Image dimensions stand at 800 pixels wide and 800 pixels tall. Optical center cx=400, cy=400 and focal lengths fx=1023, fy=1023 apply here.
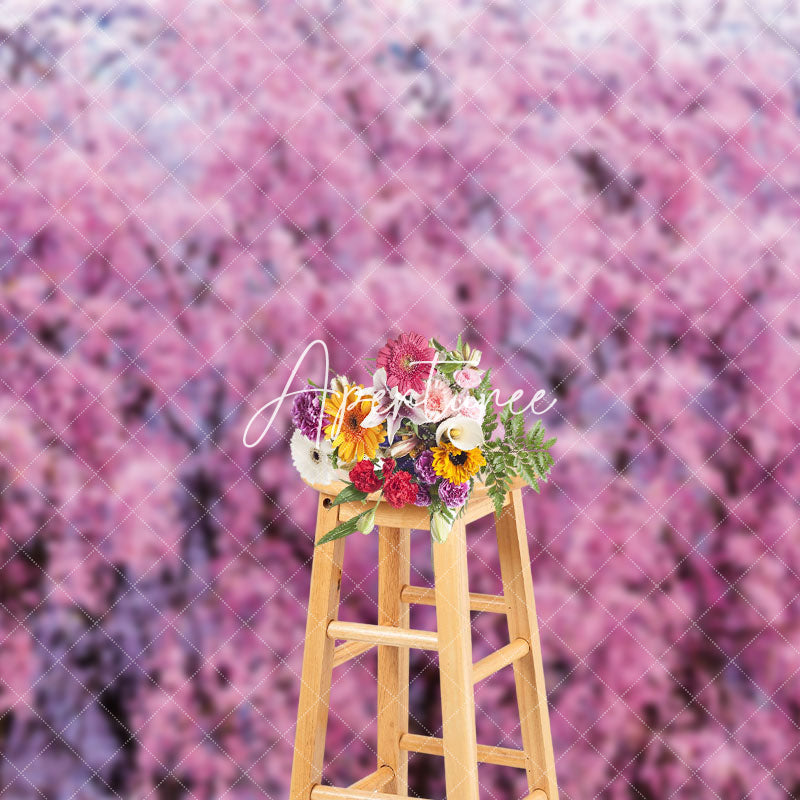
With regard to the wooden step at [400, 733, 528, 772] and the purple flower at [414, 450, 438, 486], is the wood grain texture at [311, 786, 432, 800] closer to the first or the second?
the wooden step at [400, 733, 528, 772]

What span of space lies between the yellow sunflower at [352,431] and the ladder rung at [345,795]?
0.43 metres

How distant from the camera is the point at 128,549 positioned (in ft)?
5.70

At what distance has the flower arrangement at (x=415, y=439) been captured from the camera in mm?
1210

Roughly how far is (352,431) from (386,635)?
0.86 ft

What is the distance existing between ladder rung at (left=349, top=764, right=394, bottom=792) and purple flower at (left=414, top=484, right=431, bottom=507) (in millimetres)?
518

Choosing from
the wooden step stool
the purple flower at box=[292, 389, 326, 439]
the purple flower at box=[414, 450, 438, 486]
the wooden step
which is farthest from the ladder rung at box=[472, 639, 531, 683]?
the purple flower at box=[292, 389, 326, 439]

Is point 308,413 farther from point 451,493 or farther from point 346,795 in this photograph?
point 346,795

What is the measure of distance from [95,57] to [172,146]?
22 cm

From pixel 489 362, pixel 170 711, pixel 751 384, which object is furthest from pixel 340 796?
pixel 751 384

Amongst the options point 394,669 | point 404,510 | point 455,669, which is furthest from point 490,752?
point 404,510

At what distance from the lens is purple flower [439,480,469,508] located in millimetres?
1197

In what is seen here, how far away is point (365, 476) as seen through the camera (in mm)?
1234

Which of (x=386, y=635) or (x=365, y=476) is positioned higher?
(x=365, y=476)
